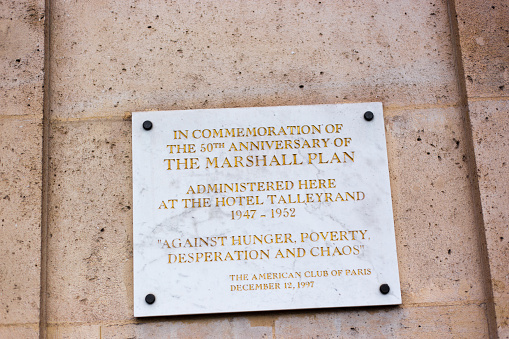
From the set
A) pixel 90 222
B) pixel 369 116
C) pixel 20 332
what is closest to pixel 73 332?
pixel 20 332

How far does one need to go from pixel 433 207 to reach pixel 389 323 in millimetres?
760

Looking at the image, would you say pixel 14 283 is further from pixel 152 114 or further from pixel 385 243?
pixel 385 243

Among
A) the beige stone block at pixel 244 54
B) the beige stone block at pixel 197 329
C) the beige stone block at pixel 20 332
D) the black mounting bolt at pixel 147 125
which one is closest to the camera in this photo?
the beige stone block at pixel 20 332

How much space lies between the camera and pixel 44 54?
11.9ft

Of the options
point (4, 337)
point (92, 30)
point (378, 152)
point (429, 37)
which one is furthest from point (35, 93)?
point (429, 37)

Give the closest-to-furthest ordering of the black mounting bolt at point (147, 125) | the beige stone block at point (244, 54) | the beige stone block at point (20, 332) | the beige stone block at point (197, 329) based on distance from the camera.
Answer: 1. the beige stone block at point (20, 332)
2. the beige stone block at point (197, 329)
3. the black mounting bolt at point (147, 125)
4. the beige stone block at point (244, 54)

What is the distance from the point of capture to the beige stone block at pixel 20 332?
320 centimetres

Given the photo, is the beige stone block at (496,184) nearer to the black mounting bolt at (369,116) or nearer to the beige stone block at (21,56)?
the black mounting bolt at (369,116)

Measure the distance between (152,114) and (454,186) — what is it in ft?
6.38

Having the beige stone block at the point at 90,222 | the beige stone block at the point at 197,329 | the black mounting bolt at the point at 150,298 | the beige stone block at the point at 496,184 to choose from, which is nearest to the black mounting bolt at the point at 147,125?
the beige stone block at the point at 90,222

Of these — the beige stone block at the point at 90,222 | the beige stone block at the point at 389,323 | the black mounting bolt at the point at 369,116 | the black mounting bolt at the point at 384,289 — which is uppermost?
the black mounting bolt at the point at 369,116

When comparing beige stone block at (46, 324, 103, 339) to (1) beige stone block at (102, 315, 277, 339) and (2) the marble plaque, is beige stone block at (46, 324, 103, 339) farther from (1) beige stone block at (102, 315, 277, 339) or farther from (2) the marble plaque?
(2) the marble plaque

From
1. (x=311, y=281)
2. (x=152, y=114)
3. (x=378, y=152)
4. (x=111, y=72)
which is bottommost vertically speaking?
(x=311, y=281)

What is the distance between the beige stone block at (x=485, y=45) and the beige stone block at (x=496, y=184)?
12cm
